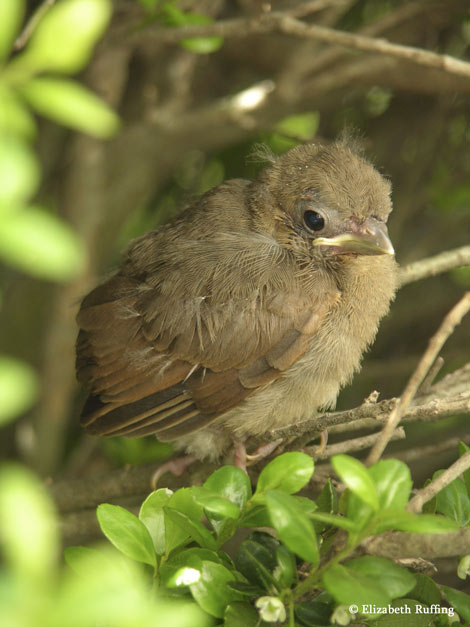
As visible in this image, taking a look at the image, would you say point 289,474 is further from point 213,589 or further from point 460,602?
point 460,602

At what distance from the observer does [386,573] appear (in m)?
1.25

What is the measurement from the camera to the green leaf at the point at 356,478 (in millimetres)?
1111

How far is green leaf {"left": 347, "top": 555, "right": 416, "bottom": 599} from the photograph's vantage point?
4.04 feet

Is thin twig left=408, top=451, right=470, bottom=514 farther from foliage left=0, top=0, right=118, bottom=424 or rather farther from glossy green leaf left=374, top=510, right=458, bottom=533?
foliage left=0, top=0, right=118, bottom=424

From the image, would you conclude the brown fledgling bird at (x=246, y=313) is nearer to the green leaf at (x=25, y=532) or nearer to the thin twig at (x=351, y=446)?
the thin twig at (x=351, y=446)

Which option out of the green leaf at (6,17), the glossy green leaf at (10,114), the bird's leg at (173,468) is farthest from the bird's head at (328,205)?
the green leaf at (6,17)

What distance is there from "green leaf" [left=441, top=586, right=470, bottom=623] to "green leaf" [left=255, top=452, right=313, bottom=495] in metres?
0.39

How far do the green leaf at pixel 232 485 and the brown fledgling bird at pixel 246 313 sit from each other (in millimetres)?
735

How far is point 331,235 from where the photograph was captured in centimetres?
238

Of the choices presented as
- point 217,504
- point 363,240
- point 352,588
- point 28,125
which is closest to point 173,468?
point 363,240

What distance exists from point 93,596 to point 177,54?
310 centimetres

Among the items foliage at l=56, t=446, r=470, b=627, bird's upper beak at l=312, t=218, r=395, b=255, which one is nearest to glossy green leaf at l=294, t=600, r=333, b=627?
foliage at l=56, t=446, r=470, b=627

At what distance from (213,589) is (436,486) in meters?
0.46

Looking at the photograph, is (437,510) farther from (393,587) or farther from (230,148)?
(230,148)
